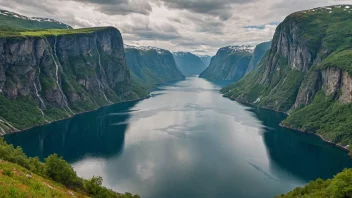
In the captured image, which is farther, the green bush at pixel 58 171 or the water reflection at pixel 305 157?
the water reflection at pixel 305 157

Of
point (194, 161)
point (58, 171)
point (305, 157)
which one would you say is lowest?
point (194, 161)

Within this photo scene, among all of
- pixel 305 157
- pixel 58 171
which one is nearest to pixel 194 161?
pixel 305 157

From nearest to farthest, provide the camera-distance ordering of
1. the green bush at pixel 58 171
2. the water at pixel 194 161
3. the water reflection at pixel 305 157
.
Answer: the green bush at pixel 58 171
the water at pixel 194 161
the water reflection at pixel 305 157

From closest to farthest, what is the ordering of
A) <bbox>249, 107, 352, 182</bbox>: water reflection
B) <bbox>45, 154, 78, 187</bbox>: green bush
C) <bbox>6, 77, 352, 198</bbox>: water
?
<bbox>45, 154, 78, 187</bbox>: green bush, <bbox>6, 77, 352, 198</bbox>: water, <bbox>249, 107, 352, 182</bbox>: water reflection

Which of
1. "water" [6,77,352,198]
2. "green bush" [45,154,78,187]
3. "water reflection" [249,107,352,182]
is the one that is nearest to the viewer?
"green bush" [45,154,78,187]

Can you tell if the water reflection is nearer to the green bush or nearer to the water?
the water

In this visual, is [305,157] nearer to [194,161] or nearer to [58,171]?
[194,161]

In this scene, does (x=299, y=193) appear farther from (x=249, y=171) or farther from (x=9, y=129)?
(x=9, y=129)

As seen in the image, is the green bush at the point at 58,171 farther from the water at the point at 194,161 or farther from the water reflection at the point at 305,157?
the water reflection at the point at 305,157

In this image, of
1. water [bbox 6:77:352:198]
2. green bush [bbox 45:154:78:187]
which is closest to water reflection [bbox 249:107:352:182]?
water [bbox 6:77:352:198]

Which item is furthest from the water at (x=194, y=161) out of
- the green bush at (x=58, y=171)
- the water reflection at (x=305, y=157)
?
the green bush at (x=58, y=171)

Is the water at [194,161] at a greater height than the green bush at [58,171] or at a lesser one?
lesser
